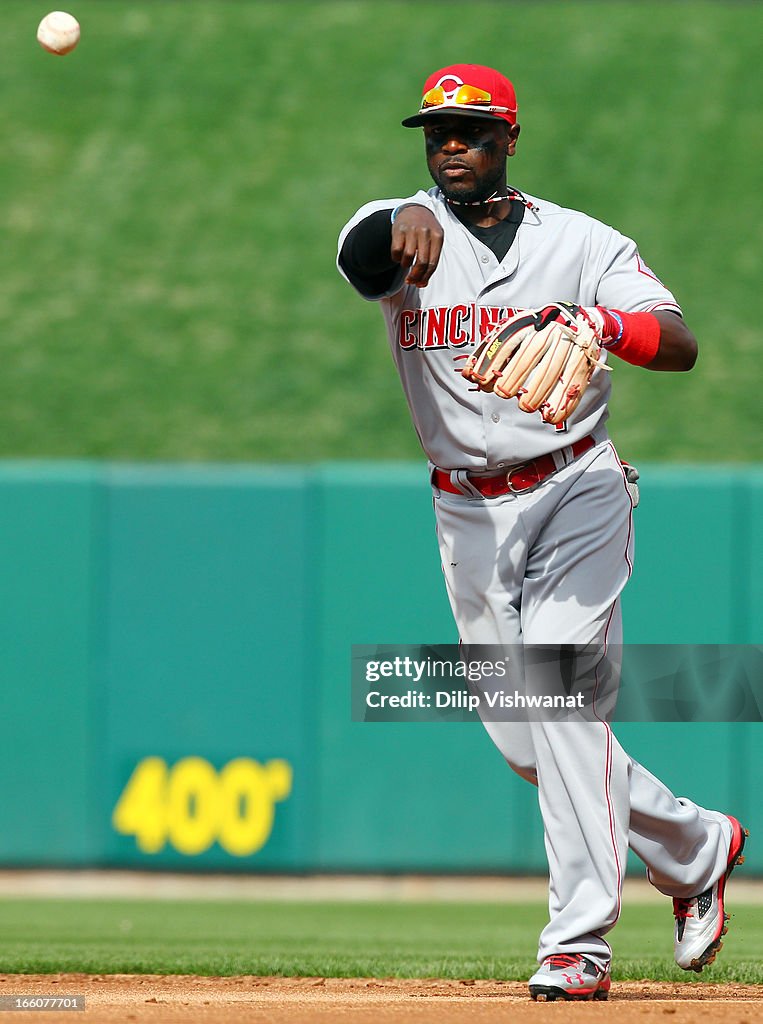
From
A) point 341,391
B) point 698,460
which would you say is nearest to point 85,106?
point 341,391

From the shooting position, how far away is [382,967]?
399cm

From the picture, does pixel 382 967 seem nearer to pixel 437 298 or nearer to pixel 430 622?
pixel 437 298

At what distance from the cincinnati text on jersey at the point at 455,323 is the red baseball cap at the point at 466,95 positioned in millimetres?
393

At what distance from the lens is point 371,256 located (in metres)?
3.30

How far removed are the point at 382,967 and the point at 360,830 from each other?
251cm

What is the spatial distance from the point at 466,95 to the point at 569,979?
181cm

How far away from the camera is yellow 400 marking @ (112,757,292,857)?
645 centimetres

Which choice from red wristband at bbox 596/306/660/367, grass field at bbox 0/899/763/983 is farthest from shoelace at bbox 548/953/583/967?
red wristband at bbox 596/306/660/367

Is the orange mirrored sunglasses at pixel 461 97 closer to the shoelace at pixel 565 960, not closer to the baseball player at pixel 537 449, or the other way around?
the baseball player at pixel 537 449

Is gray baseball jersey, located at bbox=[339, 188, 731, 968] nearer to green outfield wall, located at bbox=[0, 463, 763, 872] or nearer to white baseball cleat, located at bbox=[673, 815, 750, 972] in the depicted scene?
white baseball cleat, located at bbox=[673, 815, 750, 972]

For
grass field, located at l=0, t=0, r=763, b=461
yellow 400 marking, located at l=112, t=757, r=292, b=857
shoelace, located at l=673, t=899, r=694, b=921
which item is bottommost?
shoelace, located at l=673, t=899, r=694, b=921

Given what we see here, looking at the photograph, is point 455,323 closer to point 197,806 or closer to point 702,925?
point 702,925

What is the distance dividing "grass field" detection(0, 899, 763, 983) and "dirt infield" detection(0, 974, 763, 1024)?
0.19 m

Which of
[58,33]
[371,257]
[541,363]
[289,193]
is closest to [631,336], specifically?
[541,363]
